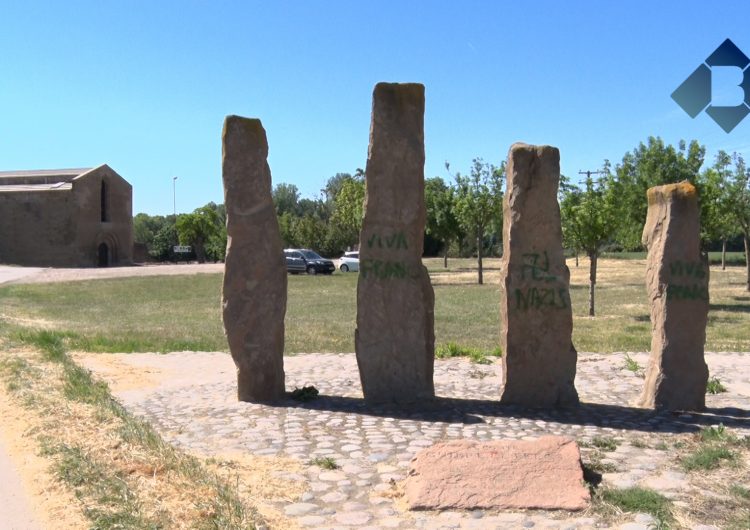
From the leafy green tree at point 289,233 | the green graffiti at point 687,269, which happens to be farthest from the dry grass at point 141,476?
the leafy green tree at point 289,233

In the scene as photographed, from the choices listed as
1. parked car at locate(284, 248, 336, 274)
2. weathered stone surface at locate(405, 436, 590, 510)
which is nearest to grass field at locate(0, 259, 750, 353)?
parked car at locate(284, 248, 336, 274)

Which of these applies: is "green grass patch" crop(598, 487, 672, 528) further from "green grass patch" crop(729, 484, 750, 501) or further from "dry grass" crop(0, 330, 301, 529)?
"dry grass" crop(0, 330, 301, 529)

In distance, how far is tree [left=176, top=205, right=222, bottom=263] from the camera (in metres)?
64.7

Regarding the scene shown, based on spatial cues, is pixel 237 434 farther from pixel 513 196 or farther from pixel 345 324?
pixel 345 324

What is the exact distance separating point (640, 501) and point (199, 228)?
62670 millimetres

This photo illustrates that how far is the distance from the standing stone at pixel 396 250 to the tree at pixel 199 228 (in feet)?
192

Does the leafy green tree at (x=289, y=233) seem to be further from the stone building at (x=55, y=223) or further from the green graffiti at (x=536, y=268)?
the green graffiti at (x=536, y=268)

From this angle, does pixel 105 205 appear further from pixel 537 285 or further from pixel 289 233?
pixel 537 285

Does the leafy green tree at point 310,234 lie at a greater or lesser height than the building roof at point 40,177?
lesser

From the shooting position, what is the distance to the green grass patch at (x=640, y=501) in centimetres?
501

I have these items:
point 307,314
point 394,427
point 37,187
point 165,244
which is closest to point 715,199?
point 307,314

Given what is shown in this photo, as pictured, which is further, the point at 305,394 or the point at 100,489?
the point at 305,394

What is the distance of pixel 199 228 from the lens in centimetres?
6512

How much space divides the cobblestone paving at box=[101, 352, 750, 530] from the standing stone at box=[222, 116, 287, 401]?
20.5 inches
